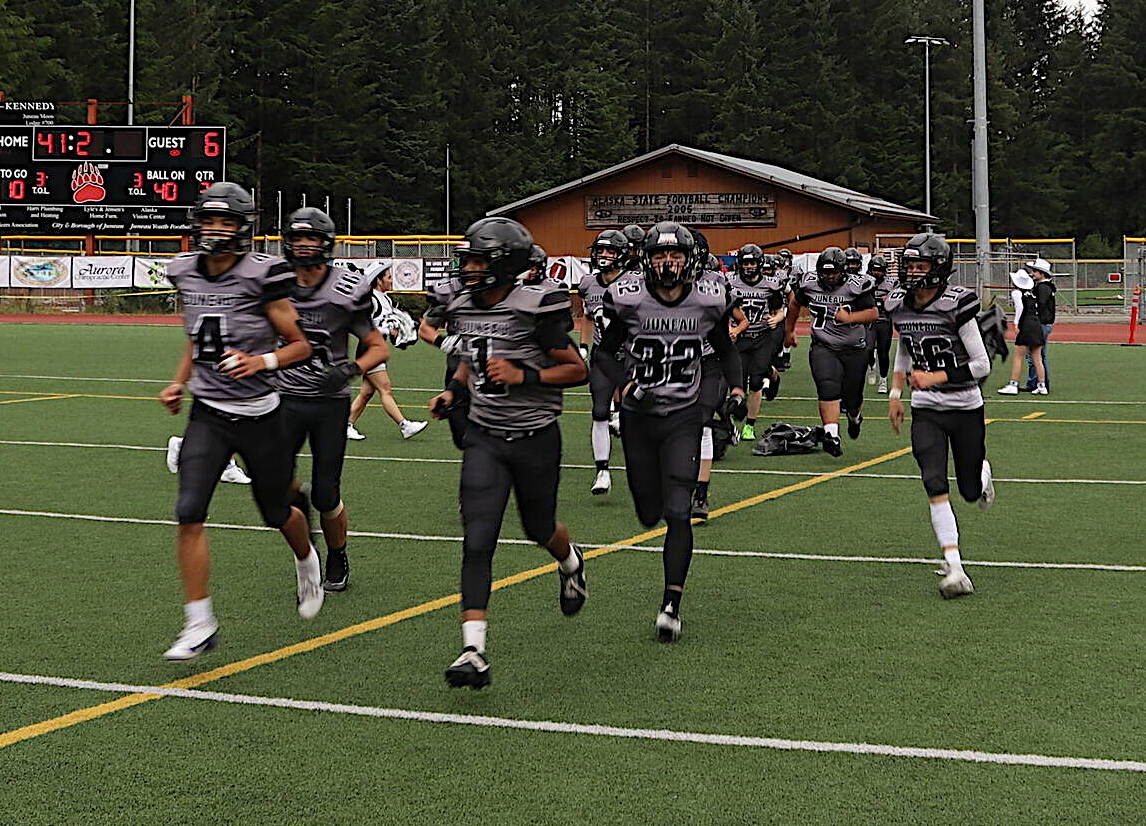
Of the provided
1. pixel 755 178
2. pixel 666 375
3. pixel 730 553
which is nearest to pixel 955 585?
pixel 730 553

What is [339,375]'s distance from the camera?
7754 mm

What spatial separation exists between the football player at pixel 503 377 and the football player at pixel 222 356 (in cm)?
77

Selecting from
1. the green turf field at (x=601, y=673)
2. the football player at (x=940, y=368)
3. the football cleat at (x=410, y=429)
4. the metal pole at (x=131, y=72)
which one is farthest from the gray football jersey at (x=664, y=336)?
the metal pole at (x=131, y=72)

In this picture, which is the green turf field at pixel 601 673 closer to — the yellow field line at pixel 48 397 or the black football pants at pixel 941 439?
the black football pants at pixel 941 439

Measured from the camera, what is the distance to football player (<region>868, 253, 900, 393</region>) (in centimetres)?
1680

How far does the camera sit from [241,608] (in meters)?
7.97

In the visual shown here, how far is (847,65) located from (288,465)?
279 feet

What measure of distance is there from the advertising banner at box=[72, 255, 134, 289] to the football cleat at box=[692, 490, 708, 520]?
125 feet

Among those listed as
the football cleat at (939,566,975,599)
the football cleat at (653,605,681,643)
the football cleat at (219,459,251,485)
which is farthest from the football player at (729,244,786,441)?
the football cleat at (653,605,681,643)

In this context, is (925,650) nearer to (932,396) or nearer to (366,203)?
(932,396)

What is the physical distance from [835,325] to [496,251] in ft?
27.9

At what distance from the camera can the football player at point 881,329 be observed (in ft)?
55.1

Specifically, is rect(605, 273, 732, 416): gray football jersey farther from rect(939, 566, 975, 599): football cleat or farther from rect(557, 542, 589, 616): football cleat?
rect(939, 566, 975, 599): football cleat

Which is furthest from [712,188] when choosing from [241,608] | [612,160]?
[241,608]
